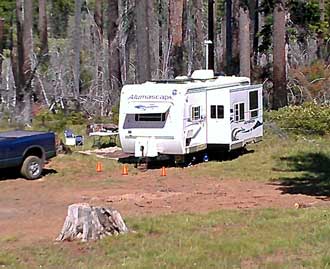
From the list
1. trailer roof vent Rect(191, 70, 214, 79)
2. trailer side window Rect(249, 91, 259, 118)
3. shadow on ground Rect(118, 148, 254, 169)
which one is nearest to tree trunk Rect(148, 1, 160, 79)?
trailer side window Rect(249, 91, 259, 118)

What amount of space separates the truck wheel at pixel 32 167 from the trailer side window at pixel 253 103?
6.63m

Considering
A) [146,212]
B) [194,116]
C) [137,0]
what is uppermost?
[137,0]

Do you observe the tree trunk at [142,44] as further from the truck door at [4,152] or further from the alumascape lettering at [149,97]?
the truck door at [4,152]

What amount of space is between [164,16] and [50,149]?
44473 mm

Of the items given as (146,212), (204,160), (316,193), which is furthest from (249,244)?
(204,160)

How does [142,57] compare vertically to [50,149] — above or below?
above

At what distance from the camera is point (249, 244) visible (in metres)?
10.6

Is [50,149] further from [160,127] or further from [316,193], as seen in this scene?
[316,193]

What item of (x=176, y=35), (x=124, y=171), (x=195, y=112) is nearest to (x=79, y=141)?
(x=124, y=171)

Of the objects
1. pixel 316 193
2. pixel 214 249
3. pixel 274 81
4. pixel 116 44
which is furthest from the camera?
pixel 116 44

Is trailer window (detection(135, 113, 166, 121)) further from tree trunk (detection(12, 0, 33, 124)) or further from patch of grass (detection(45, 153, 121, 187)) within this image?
tree trunk (detection(12, 0, 33, 124))

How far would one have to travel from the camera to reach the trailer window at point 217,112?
23.1 m

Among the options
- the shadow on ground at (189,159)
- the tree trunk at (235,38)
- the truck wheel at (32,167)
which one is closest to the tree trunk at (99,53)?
the tree trunk at (235,38)

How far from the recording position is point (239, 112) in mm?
23672
